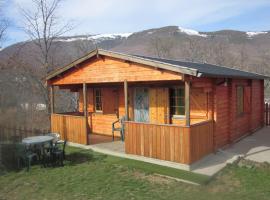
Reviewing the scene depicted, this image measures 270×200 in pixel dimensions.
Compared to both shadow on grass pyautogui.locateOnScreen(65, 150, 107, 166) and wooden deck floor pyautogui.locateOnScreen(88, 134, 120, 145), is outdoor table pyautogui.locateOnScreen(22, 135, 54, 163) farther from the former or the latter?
wooden deck floor pyautogui.locateOnScreen(88, 134, 120, 145)

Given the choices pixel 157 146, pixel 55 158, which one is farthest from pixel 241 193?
pixel 55 158

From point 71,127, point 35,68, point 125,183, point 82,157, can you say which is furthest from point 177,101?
point 35,68

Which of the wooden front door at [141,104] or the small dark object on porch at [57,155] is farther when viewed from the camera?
the wooden front door at [141,104]

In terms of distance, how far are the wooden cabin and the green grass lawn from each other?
916 millimetres

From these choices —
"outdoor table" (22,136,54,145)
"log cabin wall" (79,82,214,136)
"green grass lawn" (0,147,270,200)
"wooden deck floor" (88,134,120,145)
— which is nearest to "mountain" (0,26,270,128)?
"outdoor table" (22,136,54,145)

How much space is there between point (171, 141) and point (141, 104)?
157 inches

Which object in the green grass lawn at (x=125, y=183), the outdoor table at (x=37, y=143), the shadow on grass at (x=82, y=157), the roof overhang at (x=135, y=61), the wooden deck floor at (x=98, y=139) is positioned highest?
the roof overhang at (x=135, y=61)

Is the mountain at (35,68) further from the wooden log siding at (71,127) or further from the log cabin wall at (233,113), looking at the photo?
the log cabin wall at (233,113)

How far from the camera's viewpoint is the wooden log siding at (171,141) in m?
8.12

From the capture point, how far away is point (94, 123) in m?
13.9

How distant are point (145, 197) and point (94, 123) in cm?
807

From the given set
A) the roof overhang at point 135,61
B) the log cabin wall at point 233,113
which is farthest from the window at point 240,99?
the roof overhang at point 135,61

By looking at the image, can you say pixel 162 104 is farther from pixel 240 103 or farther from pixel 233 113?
pixel 240 103

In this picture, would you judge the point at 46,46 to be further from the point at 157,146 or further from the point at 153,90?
the point at 157,146
